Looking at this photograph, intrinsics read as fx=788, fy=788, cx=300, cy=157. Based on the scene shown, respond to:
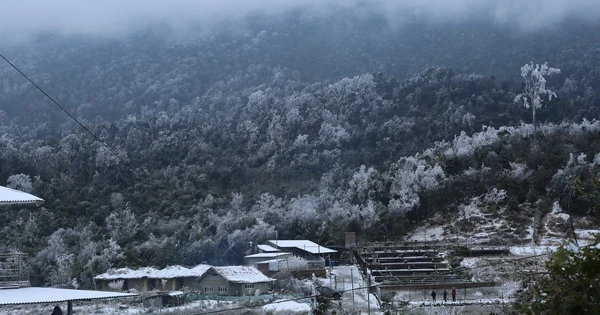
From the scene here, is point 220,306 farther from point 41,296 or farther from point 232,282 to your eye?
point 41,296

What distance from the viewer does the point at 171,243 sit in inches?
2103

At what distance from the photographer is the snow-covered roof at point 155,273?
4453 centimetres

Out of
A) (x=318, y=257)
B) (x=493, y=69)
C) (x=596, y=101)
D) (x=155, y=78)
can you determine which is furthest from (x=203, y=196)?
(x=155, y=78)

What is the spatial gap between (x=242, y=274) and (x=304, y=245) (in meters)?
9.48

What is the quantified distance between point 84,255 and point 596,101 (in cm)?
5631

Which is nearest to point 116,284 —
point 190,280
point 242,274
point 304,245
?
point 190,280

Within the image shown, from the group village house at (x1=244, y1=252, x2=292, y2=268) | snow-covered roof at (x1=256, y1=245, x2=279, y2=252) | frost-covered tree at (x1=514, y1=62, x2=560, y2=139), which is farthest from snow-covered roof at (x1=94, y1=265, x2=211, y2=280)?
frost-covered tree at (x1=514, y1=62, x2=560, y2=139)

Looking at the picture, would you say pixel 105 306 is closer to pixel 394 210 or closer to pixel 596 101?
pixel 394 210

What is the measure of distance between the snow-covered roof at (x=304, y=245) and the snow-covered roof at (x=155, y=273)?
24.6 ft

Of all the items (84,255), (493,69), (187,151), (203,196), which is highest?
(493,69)

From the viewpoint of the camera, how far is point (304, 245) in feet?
170

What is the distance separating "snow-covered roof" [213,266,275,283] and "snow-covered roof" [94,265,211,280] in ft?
4.05

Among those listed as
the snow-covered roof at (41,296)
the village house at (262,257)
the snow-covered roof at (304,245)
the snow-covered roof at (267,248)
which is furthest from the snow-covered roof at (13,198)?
the snow-covered roof at (267,248)

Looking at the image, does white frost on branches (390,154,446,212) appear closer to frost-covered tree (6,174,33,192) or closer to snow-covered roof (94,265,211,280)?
snow-covered roof (94,265,211,280)
